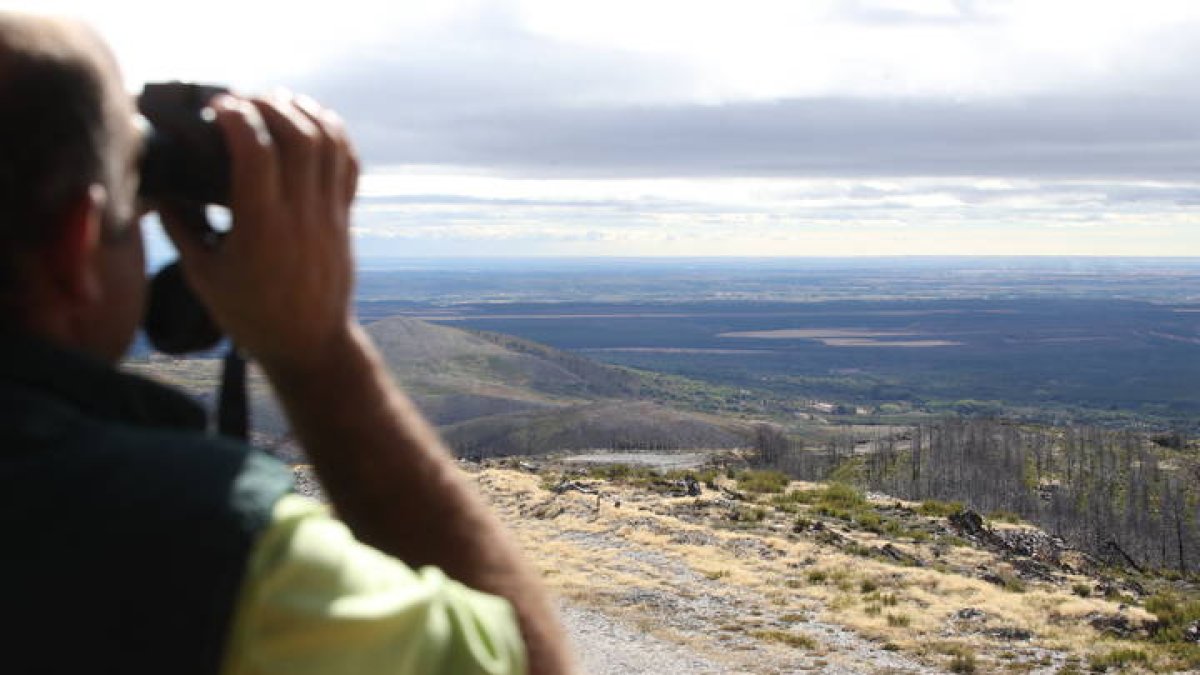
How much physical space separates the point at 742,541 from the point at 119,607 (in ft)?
76.1

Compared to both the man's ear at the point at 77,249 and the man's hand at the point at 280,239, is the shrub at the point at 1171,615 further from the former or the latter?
the man's ear at the point at 77,249

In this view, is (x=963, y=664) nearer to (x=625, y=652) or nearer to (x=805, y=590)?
(x=625, y=652)

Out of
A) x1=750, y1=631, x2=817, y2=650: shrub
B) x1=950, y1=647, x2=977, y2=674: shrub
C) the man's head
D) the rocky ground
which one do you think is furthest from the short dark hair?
x1=750, y1=631, x2=817, y2=650: shrub

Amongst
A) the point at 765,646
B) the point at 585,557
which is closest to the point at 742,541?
the point at 585,557

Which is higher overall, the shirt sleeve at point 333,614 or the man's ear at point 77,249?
the man's ear at point 77,249

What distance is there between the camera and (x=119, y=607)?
1.10 m

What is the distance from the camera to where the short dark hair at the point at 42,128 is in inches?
46.6

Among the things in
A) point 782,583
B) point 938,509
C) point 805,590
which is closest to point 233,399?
point 805,590

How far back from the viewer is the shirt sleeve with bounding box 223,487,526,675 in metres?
1.13

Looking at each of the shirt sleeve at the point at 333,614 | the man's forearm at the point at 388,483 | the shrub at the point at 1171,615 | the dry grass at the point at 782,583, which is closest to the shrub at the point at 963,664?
the dry grass at the point at 782,583

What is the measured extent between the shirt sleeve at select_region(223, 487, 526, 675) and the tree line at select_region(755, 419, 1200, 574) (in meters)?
52.2

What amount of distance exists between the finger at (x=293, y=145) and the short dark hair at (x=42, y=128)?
0.93 ft

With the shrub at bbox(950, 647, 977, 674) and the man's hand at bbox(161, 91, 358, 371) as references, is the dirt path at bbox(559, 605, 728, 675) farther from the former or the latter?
the man's hand at bbox(161, 91, 358, 371)

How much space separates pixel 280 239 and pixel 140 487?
1.57 feet
